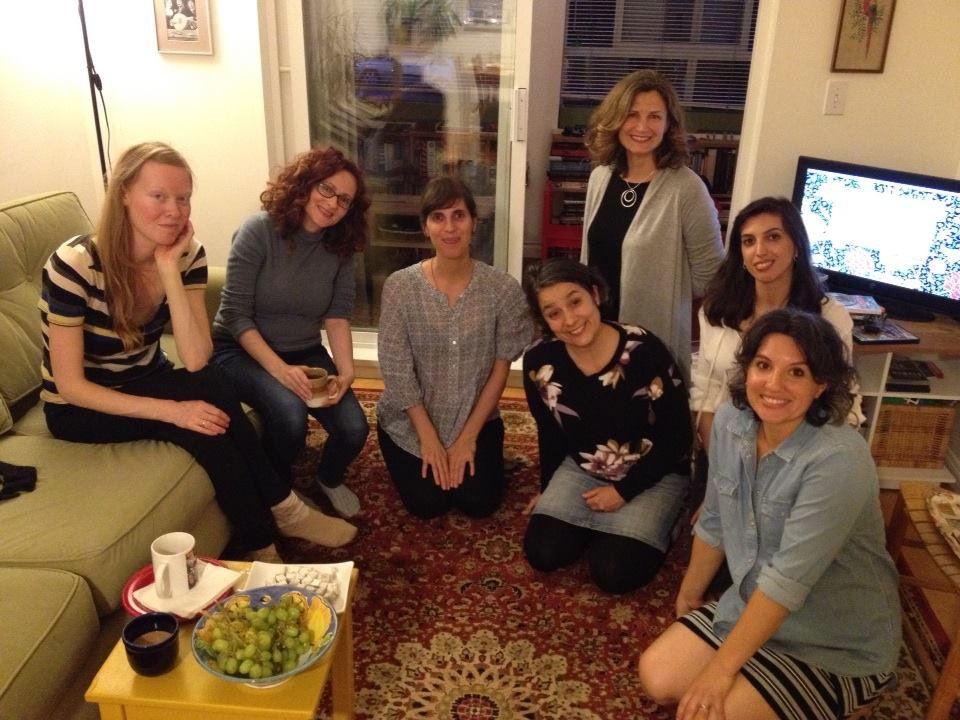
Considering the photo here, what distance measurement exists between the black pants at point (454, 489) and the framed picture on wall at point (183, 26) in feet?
5.71

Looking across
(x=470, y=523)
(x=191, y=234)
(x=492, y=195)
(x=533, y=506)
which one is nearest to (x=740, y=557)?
(x=533, y=506)

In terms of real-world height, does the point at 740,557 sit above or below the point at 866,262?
below

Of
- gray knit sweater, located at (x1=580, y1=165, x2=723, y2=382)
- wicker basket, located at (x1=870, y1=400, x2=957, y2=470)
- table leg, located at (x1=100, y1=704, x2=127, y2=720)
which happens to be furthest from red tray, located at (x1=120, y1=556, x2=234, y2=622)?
wicker basket, located at (x1=870, y1=400, x2=957, y2=470)

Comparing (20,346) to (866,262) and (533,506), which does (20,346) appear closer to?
(533,506)

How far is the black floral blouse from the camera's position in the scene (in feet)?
6.95

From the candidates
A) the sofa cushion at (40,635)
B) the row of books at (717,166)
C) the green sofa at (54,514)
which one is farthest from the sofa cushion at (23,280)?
the row of books at (717,166)

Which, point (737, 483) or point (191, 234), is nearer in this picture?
point (737, 483)

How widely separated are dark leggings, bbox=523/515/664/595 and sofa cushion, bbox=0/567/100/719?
42.9 inches

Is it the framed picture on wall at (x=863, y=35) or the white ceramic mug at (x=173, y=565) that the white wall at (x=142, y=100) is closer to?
the white ceramic mug at (x=173, y=565)

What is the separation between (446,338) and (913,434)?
159 centimetres

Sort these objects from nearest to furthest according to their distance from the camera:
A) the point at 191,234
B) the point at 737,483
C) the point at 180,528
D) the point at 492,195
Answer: the point at 737,483
the point at 180,528
the point at 191,234
the point at 492,195

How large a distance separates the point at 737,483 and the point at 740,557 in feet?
0.50

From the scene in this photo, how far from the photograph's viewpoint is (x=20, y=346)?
7.19 feet

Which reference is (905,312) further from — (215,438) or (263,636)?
(263,636)
